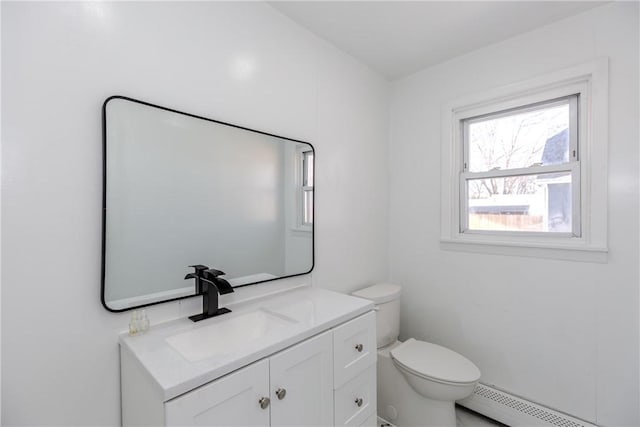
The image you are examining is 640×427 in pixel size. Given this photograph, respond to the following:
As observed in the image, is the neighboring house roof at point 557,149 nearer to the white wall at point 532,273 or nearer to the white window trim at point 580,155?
the white window trim at point 580,155

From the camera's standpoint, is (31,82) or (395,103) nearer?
(31,82)

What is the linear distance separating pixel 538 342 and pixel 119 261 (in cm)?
227

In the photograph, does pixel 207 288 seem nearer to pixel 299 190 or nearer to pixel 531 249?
pixel 299 190

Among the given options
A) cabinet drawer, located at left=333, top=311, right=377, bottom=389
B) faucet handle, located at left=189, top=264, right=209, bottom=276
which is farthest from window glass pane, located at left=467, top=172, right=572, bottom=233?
faucet handle, located at left=189, top=264, right=209, bottom=276

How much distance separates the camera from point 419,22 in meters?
1.70

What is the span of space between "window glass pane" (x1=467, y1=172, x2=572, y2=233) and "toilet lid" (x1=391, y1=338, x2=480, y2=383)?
0.90 metres

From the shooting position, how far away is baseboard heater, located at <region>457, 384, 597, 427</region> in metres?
1.65

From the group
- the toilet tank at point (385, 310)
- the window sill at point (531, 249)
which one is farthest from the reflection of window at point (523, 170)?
the toilet tank at point (385, 310)

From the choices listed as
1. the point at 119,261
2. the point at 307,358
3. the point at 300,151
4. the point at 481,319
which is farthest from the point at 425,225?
the point at 119,261

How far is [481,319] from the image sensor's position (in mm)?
1979

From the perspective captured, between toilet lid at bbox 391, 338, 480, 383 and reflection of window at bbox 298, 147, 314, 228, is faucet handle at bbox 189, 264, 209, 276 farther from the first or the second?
toilet lid at bbox 391, 338, 480, 383

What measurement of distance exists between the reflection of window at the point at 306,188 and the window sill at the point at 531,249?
106 centimetres

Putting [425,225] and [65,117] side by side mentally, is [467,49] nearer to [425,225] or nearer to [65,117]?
[425,225]

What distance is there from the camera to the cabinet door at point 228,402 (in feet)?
2.55
